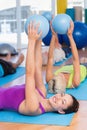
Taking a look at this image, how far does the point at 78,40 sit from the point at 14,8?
2.00 meters

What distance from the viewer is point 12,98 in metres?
2.13

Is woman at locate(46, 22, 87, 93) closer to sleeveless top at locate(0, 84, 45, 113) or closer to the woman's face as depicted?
sleeveless top at locate(0, 84, 45, 113)

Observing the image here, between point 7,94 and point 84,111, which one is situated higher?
point 7,94

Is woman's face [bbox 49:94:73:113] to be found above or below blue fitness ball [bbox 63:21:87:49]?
above

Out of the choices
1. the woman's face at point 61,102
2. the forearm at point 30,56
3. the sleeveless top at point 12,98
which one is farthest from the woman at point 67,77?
the forearm at point 30,56

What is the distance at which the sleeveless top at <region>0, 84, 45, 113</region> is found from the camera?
2.10 m

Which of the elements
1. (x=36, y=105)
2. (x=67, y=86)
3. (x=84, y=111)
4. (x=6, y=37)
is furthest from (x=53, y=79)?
(x=6, y=37)

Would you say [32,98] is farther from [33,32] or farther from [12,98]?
[33,32]

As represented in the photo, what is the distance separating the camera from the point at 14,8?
6.52 metres

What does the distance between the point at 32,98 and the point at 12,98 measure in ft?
0.81

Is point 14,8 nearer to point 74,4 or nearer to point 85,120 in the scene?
point 74,4

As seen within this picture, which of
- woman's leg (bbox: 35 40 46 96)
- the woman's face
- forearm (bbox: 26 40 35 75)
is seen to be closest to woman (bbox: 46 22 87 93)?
woman's leg (bbox: 35 40 46 96)

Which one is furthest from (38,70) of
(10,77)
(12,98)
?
(10,77)

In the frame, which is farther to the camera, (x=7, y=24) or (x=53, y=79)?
(x=7, y=24)
